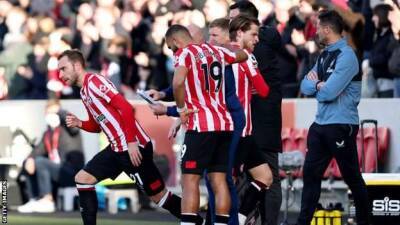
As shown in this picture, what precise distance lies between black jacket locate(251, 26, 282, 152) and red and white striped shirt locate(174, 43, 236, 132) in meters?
1.52

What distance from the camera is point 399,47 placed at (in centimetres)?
2000

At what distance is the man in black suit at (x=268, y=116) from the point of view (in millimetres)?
15258

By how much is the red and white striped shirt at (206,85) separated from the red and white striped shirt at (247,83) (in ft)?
1.74

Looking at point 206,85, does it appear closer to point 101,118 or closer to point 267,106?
point 101,118

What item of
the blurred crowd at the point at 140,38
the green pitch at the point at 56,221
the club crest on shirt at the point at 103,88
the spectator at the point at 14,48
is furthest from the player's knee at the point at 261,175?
the spectator at the point at 14,48

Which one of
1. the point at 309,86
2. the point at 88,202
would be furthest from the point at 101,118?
the point at 309,86

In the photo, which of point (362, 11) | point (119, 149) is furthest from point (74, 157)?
point (119, 149)

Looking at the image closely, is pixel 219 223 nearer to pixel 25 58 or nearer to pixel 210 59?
pixel 210 59

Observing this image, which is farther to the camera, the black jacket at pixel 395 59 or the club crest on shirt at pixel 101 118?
the black jacket at pixel 395 59

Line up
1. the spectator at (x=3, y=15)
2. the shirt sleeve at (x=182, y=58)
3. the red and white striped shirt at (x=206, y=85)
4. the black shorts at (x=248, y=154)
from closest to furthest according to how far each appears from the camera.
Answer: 1. the shirt sleeve at (x=182, y=58)
2. the red and white striped shirt at (x=206, y=85)
3. the black shorts at (x=248, y=154)
4. the spectator at (x=3, y=15)

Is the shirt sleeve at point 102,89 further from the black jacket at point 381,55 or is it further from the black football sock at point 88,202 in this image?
the black jacket at point 381,55

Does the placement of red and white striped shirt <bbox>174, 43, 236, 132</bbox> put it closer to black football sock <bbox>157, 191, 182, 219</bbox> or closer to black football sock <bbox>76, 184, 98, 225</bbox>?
black football sock <bbox>157, 191, 182, 219</bbox>

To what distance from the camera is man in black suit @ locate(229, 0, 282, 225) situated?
1526 cm

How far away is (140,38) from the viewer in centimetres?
2392
